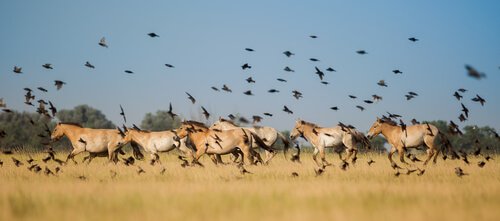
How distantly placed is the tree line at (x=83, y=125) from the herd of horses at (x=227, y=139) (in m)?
32.7

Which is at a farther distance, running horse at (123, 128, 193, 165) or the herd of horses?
running horse at (123, 128, 193, 165)

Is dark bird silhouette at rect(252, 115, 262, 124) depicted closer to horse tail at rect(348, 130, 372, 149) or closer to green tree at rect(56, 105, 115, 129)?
horse tail at rect(348, 130, 372, 149)

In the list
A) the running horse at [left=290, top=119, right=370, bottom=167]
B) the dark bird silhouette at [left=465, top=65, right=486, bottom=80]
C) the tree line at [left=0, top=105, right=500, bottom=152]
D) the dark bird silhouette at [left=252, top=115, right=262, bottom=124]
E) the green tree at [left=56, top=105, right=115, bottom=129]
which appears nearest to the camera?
the dark bird silhouette at [left=465, top=65, right=486, bottom=80]

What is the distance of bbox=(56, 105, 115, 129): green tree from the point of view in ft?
354

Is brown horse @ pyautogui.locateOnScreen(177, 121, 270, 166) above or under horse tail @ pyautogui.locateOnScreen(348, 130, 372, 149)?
above

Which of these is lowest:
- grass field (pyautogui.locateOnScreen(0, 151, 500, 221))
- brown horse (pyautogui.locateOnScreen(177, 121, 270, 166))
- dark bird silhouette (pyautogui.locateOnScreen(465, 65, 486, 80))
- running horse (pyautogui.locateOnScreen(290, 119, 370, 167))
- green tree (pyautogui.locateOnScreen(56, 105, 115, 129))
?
green tree (pyautogui.locateOnScreen(56, 105, 115, 129))

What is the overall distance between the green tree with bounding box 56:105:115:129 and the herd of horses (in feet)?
265

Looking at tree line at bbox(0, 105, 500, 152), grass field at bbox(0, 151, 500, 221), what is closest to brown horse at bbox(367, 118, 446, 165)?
grass field at bbox(0, 151, 500, 221)

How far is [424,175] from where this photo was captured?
2036 centimetres

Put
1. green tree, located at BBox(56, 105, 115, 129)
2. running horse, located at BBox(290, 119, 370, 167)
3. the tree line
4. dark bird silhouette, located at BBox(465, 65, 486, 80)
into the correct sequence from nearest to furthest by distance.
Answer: dark bird silhouette, located at BBox(465, 65, 486, 80) → running horse, located at BBox(290, 119, 370, 167) → the tree line → green tree, located at BBox(56, 105, 115, 129)

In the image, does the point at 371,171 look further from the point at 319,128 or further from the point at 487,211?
the point at 487,211

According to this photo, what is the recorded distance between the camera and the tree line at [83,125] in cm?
8166

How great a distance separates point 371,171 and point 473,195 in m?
8.17

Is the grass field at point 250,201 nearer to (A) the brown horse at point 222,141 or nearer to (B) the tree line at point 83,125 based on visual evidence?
(A) the brown horse at point 222,141
